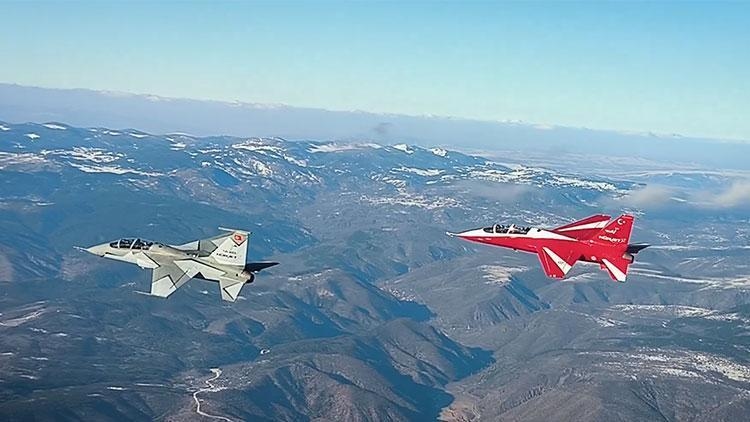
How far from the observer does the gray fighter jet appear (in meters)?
99.8

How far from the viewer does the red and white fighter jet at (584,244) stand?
82750mm

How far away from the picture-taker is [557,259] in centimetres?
8762

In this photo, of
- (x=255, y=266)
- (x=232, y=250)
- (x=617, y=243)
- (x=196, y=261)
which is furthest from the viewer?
(x=196, y=261)

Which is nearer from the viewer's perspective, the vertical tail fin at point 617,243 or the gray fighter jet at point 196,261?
the vertical tail fin at point 617,243

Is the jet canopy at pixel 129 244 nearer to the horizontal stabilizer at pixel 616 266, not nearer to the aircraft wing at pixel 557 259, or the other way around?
the aircraft wing at pixel 557 259

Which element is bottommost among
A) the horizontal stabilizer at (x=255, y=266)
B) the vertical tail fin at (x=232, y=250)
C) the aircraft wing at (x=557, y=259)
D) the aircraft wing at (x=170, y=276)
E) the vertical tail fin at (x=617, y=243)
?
the aircraft wing at (x=170, y=276)

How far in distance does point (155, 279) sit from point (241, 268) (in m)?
12.4

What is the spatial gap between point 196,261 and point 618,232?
2221 inches

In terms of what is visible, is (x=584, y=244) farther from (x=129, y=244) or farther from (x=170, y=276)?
(x=129, y=244)

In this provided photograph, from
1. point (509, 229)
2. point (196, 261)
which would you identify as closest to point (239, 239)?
→ point (196, 261)

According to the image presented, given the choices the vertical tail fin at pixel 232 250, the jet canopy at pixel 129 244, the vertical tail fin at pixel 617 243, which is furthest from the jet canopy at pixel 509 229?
the jet canopy at pixel 129 244

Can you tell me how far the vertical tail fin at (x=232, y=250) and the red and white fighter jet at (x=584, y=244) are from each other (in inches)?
1187

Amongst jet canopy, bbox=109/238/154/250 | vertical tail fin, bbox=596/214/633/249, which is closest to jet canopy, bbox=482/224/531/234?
vertical tail fin, bbox=596/214/633/249

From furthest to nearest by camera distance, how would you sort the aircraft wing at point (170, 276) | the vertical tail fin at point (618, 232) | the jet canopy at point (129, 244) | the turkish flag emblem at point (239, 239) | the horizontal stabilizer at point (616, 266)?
the jet canopy at point (129, 244) → the aircraft wing at point (170, 276) → the turkish flag emblem at point (239, 239) → the vertical tail fin at point (618, 232) → the horizontal stabilizer at point (616, 266)
